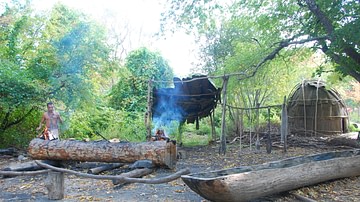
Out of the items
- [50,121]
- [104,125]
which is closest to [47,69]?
[50,121]

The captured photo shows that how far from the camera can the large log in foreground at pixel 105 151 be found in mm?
7035

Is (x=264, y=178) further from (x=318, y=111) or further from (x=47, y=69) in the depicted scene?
(x=318, y=111)

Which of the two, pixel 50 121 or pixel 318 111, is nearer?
pixel 50 121

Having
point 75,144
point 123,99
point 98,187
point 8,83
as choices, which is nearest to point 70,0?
point 123,99

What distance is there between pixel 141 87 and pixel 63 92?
22.0ft

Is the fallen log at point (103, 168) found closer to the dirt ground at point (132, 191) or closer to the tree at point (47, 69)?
the dirt ground at point (132, 191)

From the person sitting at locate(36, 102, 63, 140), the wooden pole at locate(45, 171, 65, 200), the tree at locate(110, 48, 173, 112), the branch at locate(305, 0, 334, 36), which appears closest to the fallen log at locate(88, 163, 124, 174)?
the wooden pole at locate(45, 171, 65, 200)

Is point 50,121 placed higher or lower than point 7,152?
higher

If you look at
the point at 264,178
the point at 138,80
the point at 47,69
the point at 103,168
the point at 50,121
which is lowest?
the point at 103,168

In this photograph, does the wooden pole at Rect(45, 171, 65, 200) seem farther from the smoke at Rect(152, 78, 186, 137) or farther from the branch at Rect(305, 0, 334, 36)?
the smoke at Rect(152, 78, 186, 137)

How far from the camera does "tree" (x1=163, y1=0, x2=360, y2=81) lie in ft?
22.7

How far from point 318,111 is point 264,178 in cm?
1153

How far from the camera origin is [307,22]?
865 centimetres

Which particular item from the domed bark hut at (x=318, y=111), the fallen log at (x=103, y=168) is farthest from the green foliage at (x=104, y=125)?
the domed bark hut at (x=318, y=111)
